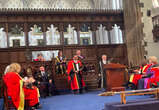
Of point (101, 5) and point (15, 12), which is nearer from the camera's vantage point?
point (15, 12)

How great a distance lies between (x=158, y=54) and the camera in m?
8.86

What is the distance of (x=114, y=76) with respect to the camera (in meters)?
7.18

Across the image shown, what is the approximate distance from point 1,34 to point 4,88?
1280 centimetres

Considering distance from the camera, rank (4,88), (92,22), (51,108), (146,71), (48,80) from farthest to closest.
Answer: (92,22) < (48,80) < (146,71) < (51,108) < (4,88)

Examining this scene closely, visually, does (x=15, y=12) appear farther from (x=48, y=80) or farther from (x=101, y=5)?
(x=101, y=5)

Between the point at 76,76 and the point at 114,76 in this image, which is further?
the point at 76,76

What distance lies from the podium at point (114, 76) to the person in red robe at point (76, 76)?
1181mm

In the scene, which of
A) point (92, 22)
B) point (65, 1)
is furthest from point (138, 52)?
point (65, 1)

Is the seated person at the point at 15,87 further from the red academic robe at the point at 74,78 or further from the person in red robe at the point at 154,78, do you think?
the person in red robe at the point at 154,78

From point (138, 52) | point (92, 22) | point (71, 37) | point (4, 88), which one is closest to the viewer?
point (4, 88)

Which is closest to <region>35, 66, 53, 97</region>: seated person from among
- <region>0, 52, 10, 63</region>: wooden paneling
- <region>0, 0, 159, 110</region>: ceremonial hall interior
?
<region>0, 0, 159, 110</region>: ceremonial hall interior

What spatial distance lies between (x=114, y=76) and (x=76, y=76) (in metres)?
1.48

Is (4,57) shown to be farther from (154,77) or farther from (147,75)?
(154,77)

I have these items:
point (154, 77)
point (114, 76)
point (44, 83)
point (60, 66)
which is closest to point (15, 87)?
point (44, 83)
